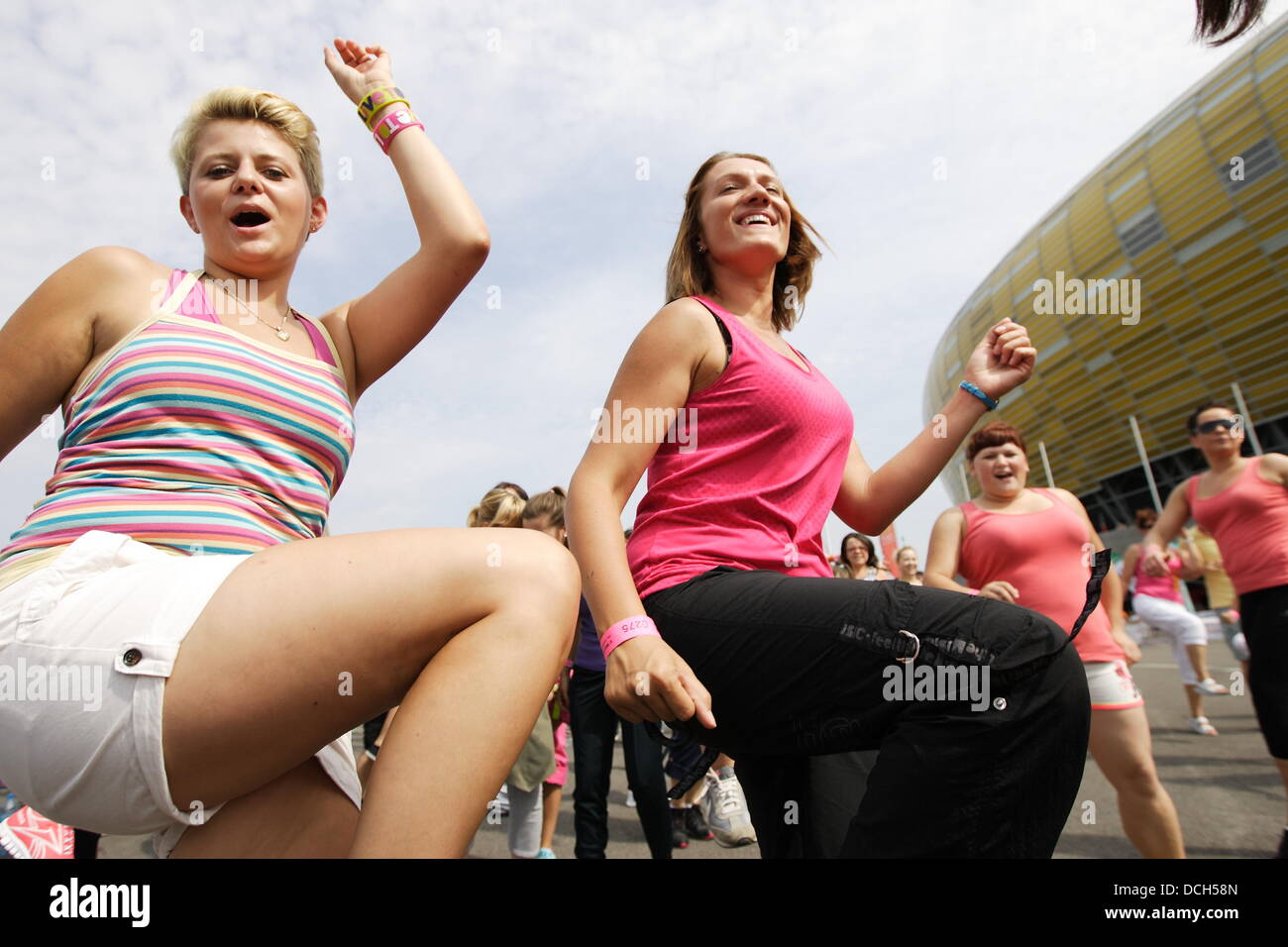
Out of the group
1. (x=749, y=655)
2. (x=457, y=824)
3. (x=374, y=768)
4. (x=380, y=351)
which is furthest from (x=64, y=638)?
(x=749, y=655)

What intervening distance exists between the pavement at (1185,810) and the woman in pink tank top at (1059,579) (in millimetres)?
396

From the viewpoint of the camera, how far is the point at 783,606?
1.36 meters

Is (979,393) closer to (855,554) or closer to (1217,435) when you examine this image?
(1217,435)

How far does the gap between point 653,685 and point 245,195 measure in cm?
119

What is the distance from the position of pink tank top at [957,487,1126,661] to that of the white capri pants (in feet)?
15.4

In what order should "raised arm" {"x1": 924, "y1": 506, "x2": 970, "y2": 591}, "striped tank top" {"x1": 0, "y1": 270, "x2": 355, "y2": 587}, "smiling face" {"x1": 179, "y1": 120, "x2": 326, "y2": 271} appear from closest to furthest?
"striped tank top" {"x1": 0, "y1": 270, "x2": 355, "y2": 587}, "smiling face" {"x1": 179, "y1": 120, "x2": 326, "y2": 271}, "raised arm" {"x1": 924, "y1": 506, "x2": 970, "y2": 591}

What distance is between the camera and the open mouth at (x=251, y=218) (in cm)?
152

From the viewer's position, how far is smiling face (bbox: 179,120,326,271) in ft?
4.91

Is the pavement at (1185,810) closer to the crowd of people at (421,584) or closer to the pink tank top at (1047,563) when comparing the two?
the pink tank top at (1047,563)

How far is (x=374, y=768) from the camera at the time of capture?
0.90 meters

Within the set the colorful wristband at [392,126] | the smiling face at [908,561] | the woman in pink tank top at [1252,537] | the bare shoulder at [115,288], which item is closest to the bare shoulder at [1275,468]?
the woman in pink tank top at [1252,537]

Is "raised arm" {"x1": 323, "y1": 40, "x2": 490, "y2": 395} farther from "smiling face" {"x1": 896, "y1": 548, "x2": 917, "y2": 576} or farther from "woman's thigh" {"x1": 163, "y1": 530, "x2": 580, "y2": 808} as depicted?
"smiling face" {"x1": 896, "y1": 548, "x2": 917, "y2": 576}

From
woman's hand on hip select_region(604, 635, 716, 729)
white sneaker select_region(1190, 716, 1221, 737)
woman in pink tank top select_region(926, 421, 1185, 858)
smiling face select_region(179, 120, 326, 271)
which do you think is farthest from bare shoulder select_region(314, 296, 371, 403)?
white sneaker select_region(1190, 716, 1221, 737)
